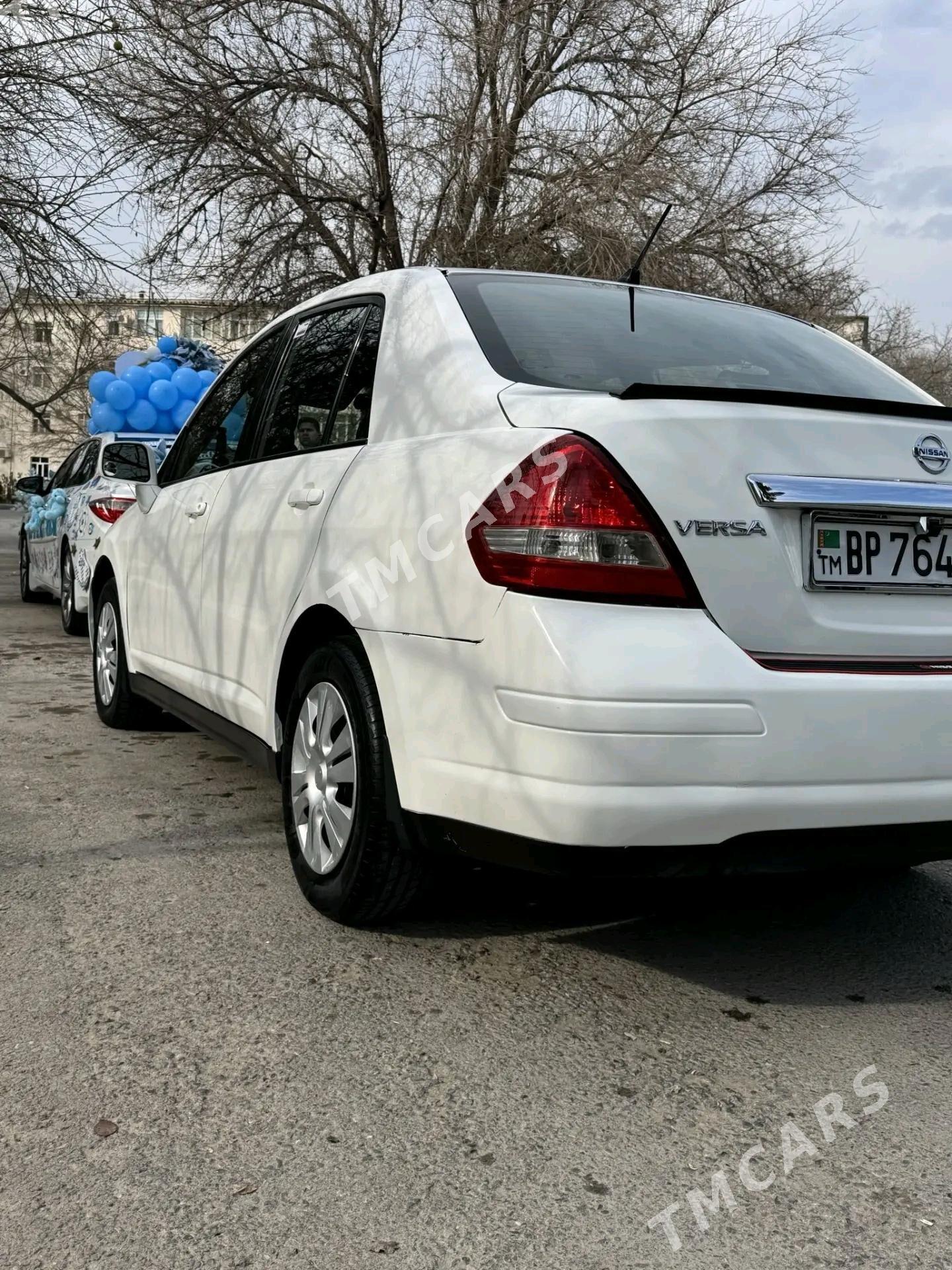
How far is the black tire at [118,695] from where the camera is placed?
577cm

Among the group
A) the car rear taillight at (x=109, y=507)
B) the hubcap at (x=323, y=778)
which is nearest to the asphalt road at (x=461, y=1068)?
the hubcap at (x=323, y=778)

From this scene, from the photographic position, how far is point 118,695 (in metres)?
5.88

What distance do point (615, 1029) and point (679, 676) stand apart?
871mm

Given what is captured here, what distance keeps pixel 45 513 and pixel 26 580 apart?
6.31ft

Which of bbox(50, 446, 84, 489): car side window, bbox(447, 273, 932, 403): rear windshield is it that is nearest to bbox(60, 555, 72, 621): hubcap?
bbox(50, 446, 84, 489): car side window

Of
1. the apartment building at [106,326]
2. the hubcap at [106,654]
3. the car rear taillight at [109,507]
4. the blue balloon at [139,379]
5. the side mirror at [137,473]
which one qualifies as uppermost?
the apartment building at [106,326]

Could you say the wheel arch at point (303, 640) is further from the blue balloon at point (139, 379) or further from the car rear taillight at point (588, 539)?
the blue balloon at point (139, 379)

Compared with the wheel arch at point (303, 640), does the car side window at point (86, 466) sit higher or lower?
higher

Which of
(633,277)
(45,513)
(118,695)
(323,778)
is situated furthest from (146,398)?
(323,778)

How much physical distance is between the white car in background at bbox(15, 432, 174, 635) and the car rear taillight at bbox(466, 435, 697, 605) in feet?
17.2

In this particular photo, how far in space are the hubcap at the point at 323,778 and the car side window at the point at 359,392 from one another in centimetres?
72

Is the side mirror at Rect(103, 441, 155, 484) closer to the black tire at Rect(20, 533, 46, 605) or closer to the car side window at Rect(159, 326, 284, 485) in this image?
the car side window at Rect(159, 326, 284, 485)

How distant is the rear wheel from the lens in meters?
12.8

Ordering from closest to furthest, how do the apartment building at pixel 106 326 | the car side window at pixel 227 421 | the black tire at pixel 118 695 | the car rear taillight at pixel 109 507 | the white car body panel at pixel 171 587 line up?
the car side window at pixel 227 421
the white car body panel at pixel 171 587
the black tire at pixel 118 695
the car rear taillight at pixel 109 507
the apartment building at pixel 106 326
